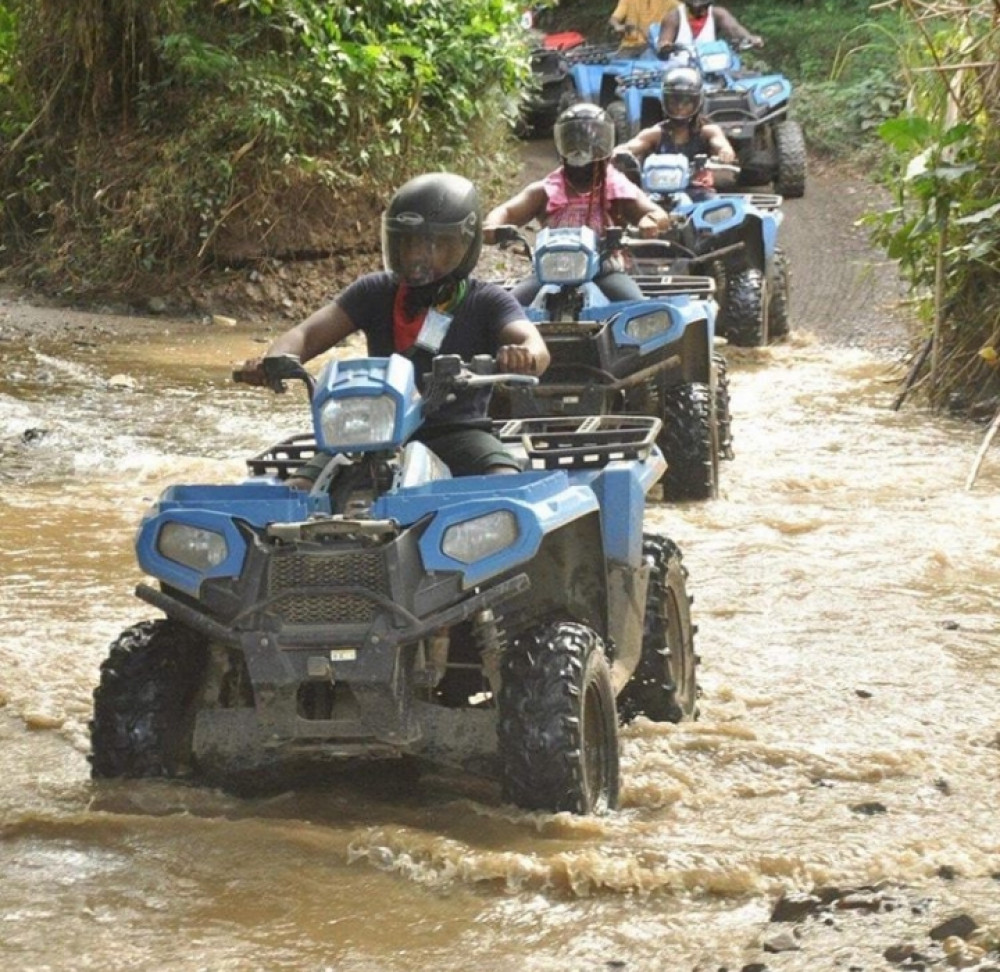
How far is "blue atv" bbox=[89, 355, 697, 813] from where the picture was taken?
4.80 m

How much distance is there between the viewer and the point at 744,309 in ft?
44.9

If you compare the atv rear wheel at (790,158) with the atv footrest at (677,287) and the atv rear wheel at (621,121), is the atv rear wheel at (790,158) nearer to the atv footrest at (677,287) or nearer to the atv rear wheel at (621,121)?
the atv rear wheel at (621,121)

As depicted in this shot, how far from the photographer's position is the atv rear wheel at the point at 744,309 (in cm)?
1363

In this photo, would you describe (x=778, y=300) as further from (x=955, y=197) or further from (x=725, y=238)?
(x=955, y=197)

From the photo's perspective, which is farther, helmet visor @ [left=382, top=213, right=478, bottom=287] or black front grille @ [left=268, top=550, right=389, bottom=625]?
helmet visor @ [left=382, top=213, right=478, bottom=287]

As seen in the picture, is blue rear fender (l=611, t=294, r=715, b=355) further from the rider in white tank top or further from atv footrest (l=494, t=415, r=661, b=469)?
the rider in white tank top

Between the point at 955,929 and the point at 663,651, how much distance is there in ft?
5.73

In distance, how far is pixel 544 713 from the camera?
4.81 meters

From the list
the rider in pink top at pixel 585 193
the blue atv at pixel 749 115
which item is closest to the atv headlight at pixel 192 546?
the rider in pink top at pixel 585 193

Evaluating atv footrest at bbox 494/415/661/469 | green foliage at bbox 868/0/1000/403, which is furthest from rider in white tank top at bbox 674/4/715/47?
atv footrest at bbox 494/415/661/469

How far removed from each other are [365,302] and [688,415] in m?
3.65

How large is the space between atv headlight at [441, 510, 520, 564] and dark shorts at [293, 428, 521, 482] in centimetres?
63

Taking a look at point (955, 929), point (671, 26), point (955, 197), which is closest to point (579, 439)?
point (955, 929)

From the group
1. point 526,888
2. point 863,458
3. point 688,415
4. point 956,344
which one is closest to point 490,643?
point 526,888
